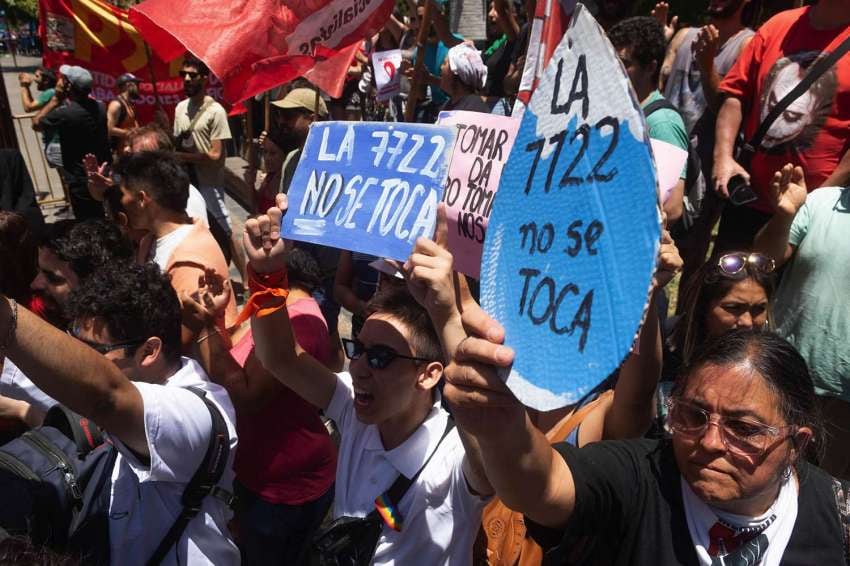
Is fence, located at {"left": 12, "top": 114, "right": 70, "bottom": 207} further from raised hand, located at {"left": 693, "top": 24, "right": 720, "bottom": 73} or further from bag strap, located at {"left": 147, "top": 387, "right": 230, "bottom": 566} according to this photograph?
bag strap, located at {"left": 147, "top": 387, "right": 230, "bottom": 566}

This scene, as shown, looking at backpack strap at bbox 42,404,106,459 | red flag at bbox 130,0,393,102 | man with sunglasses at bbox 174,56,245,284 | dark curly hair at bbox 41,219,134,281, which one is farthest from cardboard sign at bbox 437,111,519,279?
man with sunglasses at bbox 174,56,245,284

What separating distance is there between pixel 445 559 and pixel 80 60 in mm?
7333

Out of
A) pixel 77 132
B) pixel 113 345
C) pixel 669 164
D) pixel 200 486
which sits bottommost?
pixel 77 132

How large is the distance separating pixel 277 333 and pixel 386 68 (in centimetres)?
448

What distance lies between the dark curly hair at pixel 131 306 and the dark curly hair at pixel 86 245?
0.84 meters

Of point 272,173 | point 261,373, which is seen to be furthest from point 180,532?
point 272,173

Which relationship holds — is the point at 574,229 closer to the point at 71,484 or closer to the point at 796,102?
the point at 71,484

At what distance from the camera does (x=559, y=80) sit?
1095 millimetres

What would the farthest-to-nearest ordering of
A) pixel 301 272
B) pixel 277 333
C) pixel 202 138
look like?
pixel 202 138
pixel 301 272
pixel 277 333

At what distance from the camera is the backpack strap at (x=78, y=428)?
1893mm

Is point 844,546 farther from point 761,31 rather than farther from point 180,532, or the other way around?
point 761,31

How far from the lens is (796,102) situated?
316 centimetres

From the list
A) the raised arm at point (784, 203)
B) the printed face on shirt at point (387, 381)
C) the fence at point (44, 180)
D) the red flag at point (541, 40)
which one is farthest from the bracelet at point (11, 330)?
the fence at point (44, 180)

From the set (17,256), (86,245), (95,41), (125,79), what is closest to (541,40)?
(86,245)
